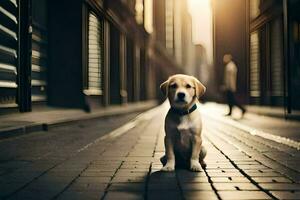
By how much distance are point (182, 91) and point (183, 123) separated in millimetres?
312

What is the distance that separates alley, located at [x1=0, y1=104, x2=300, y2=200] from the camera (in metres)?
3.70

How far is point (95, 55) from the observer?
59.8ft

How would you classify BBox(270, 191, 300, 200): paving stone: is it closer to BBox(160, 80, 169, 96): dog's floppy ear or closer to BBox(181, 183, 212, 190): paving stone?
BBox(181, 183, 212, 190): paving stone

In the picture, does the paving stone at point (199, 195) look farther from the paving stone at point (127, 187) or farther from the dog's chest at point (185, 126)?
the dog's chest at point (185, 126)

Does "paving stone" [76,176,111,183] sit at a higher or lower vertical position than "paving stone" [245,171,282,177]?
lower

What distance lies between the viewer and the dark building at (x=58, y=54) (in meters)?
12.0

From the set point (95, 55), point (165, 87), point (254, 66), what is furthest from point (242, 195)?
point (254, 66)

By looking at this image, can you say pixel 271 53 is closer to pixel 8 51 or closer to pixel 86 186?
pixel 8 51

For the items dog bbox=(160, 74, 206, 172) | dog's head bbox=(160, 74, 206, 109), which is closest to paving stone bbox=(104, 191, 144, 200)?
dog bbox=(160, 74, 206, 172)

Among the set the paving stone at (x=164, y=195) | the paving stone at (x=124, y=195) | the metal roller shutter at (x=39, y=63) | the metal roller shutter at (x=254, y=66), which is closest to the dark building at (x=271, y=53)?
the metal roller shutter at (x=254, y=66)

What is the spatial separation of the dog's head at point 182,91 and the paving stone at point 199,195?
1.08m

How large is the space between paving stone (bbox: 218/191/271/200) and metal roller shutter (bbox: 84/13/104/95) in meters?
13.2

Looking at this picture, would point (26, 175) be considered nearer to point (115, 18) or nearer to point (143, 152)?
point (143, 152)

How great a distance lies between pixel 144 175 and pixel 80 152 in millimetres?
2083
